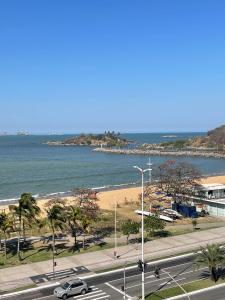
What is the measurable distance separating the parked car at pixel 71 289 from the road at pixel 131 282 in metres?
0.43

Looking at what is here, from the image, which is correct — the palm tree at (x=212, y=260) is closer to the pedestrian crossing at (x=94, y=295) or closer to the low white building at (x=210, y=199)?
the pedestrian crossing at (x=94, y=295)

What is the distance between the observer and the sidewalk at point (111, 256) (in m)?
44.2

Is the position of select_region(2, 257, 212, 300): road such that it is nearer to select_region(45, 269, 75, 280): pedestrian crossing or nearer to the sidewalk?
select_region(45, 269, 75, 280): pedestrian crossing

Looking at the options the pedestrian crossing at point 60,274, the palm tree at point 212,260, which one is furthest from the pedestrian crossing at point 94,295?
the palm tree at point 212,260

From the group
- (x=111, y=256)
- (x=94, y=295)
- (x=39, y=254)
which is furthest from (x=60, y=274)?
(x=39, y=254)

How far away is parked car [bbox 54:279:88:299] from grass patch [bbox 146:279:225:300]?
18.5ft

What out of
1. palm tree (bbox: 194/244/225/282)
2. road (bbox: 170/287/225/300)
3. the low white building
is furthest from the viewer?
the low white building

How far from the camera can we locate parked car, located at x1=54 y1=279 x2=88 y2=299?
37750 millimetres

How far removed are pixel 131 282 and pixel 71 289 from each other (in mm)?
6237

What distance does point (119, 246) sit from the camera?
178ft

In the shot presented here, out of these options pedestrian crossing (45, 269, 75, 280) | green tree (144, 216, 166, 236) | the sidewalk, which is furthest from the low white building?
pedestrian crossing (45, 269, 75, 280)

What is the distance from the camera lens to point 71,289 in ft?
125

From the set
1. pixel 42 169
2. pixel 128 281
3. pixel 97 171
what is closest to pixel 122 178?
pixel 97 171

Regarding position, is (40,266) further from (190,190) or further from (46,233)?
(190,190)
